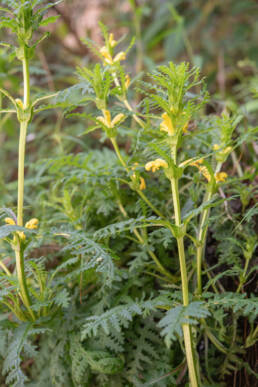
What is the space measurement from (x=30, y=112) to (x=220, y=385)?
73 centimetres

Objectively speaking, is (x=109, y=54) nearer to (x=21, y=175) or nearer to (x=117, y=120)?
(x=117, y=120)

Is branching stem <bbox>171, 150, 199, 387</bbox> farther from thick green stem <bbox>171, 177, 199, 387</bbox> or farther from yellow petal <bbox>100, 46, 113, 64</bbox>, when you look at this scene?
yellow petal <bbox>100, 46, 113, 64</bbox>

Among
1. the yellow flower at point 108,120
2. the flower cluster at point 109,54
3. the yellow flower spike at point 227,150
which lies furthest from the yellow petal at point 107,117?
the yellow flower spike at point 227,150

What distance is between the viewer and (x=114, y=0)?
8.96 feet

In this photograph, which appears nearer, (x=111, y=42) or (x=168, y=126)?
(x=168, y=126)

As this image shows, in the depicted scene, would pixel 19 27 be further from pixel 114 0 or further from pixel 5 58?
pixel 114 0

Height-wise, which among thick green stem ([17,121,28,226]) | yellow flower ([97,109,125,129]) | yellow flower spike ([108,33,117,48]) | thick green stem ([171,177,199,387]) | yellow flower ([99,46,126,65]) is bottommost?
thick green stem ([171,177,199,387])

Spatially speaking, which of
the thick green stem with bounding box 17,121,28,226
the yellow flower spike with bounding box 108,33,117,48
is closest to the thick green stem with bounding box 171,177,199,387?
the thick green stem with bounding box 17,121,28,226

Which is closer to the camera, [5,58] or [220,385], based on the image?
[220,385]

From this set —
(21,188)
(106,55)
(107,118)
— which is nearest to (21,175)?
(21,188)

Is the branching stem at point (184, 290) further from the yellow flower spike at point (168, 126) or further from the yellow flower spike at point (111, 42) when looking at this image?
the yellow flower spike at point (111, 42)

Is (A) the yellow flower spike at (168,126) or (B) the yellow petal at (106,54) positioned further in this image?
(B) the yellow petal at (106,54)

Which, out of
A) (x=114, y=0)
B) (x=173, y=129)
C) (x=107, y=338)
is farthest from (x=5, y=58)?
(x=114, y=0)

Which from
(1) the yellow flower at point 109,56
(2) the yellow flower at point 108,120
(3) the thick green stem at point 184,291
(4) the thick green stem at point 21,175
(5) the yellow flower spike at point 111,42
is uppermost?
(5) the yellow flower spike at point 111,42
